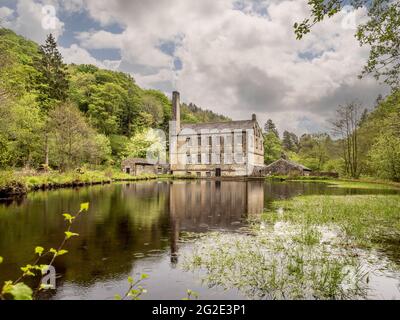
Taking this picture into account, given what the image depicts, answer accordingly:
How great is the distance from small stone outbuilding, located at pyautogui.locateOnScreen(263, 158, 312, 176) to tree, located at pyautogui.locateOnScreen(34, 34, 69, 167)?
1662 inches

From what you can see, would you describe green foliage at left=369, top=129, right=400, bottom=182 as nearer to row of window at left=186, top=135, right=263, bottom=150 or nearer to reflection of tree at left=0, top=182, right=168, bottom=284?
row of window at left=186, top=135, right=263, bottom=150

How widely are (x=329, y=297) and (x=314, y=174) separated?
53408 millimetres

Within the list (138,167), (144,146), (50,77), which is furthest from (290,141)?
(50,77)

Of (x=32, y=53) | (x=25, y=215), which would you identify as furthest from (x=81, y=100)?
(x=25, y=215)

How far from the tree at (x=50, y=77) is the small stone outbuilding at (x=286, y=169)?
4222 cm

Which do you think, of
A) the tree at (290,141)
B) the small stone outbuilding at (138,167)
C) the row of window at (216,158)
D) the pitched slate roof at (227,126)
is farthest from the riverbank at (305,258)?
the tree at (290,141)

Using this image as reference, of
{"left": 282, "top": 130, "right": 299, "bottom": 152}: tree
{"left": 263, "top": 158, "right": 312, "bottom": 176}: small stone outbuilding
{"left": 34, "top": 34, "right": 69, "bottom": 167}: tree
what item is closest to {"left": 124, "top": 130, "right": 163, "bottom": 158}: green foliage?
{"left": 34, "top": 34, "right": 69, "bottom": 167}: tree

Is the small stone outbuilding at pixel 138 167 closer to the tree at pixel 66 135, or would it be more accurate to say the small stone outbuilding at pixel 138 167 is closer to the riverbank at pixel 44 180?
the riverbank at pixel 44 180

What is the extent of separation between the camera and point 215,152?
A: 62844mm

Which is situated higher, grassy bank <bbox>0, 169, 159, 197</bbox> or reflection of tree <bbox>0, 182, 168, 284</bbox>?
grassy bank <bbox>0, 169, 159, 197</bbox>

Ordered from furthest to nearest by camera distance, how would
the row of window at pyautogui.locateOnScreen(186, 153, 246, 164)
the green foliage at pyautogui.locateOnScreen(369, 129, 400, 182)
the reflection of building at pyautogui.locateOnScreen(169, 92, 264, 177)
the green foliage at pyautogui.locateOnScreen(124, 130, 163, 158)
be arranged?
1. the green foliage at pyautogui.locateOnScreen(124, 130, 163, 158)
2. the reflection of building at pyautogui.locateOnScreen(169, 92, 264, 177)
3. the row of window at pyautogui.locateOnScreen(186, 153, 246, 164)
4. the green foliage at pyautogui.locateOnScreen(369, 129, 400, 182)

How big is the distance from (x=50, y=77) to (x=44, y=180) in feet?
123

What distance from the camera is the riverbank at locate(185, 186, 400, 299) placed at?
561cm
